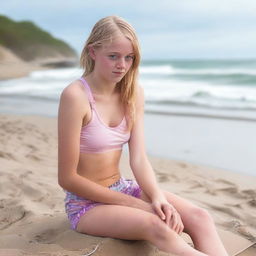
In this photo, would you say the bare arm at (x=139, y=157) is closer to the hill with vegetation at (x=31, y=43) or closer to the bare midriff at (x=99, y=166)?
the bare midriff at (x=99, y=166)

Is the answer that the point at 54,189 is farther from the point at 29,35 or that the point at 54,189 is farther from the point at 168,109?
the point at 29,35

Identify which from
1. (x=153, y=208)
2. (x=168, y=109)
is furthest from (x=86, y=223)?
(x=168, y=109)

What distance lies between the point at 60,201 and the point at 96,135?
1.32 m

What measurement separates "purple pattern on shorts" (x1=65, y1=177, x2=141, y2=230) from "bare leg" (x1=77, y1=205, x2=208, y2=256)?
5 centimetres

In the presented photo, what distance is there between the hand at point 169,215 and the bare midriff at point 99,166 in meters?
0.44

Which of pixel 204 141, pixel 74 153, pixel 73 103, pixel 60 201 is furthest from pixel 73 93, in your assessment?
pixel 204 141

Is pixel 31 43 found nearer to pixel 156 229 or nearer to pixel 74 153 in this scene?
pixel 74 153

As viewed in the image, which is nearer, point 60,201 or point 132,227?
point 132,227

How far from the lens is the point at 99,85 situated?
9.68 feet

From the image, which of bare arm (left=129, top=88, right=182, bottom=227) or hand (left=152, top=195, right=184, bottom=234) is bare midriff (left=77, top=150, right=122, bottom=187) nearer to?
bare arm (left=129, top=88, right=182, bottom=227)

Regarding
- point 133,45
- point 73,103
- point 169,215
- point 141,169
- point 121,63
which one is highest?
point 133,45

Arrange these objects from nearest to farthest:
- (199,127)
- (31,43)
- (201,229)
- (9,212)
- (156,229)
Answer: (156,229), (201,229), (9,212), (199,127), (31,43)

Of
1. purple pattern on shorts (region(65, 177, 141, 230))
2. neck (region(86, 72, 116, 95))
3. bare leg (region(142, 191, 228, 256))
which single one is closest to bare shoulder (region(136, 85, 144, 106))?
neck (region(86, 72, 116, 95))

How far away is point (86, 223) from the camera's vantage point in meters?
2.85
